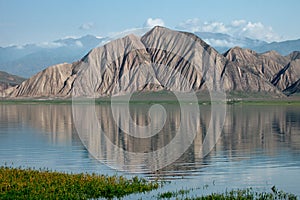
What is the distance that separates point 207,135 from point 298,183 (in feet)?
118

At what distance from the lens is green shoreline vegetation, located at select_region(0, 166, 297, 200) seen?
28484mm

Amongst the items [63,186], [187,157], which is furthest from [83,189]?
[187,157]

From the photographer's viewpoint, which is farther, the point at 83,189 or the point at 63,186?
the point at 63,186

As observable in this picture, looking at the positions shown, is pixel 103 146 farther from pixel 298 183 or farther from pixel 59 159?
pixel 298 183

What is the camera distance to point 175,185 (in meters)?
33.5

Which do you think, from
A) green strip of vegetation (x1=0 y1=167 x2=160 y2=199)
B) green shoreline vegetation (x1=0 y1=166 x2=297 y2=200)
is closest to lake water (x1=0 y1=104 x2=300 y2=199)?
green shoreline vegetation (x1=0 y1=166 x2=297 y2=200)

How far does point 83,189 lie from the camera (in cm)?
2997

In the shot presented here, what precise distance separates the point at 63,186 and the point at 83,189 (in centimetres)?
121

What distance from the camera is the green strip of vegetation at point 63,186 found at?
28422 mm

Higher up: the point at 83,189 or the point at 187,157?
the point at 83,189

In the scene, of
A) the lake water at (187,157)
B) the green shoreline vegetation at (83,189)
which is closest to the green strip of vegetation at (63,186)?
the green shoreline vegetation at (83,189)

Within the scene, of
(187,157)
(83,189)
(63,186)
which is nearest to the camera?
(83,189)

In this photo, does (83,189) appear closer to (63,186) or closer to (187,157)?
(63,186)

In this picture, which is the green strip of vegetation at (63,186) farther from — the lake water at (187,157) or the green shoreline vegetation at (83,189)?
the lake water at (187,157)
